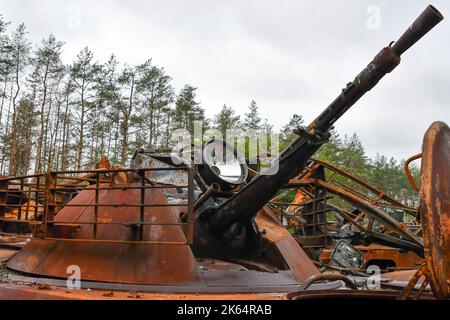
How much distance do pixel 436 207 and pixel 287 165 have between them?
2.00 metres

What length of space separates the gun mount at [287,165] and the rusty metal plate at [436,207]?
1118 mm

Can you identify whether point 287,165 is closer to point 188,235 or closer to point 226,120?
point 188,235

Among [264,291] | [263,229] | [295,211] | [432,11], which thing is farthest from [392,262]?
[432,11]

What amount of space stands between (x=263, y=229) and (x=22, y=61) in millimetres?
26892

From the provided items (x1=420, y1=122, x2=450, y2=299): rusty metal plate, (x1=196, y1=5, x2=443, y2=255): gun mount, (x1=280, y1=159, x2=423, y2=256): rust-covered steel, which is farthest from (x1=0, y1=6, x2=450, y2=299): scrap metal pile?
(x1=280, y1=159, x2=423, y2=256): rust-covered steel

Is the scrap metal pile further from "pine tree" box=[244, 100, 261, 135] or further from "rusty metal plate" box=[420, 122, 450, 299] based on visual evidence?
"pine tree" box=[244, 100, 261, 135]

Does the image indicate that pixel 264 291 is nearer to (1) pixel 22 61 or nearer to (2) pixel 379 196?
(2) pixel 379 196

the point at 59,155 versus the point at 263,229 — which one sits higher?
the point at 59,155

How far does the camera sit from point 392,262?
13055 millimetres

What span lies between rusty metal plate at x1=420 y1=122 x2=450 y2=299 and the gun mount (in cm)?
112

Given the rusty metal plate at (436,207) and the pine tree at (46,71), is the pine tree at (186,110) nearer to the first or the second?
the pine tree at (46,71)

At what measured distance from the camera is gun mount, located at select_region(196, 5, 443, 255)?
3.82m

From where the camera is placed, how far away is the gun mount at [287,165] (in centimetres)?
382
